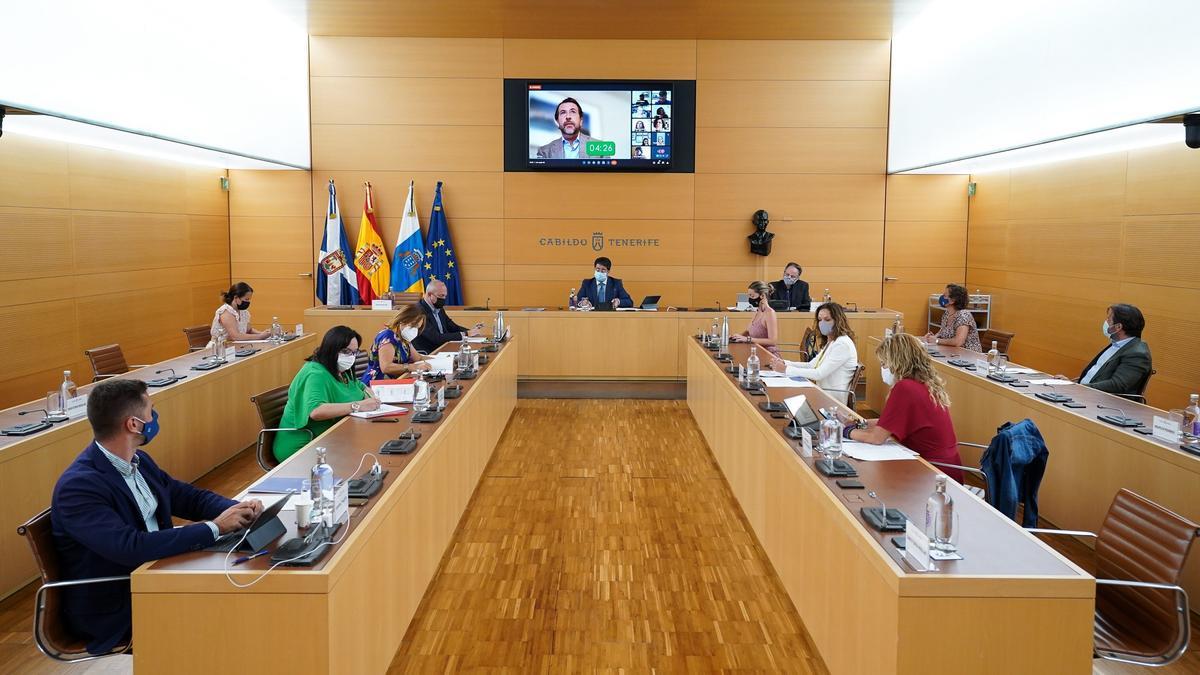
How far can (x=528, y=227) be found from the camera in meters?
10.9

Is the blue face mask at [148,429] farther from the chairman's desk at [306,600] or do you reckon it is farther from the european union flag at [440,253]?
the european union flag at [440,253]

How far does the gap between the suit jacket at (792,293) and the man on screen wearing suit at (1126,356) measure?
4.23 m

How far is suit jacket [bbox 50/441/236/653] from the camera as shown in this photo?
8.80ft

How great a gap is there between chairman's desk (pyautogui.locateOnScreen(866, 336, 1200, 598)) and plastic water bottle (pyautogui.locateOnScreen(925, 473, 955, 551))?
6.90 feet

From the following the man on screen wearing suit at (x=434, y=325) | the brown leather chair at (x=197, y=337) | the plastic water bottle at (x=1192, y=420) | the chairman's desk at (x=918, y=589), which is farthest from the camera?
the brown leather chair at (x=197, y=337)

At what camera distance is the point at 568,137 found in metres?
10.6

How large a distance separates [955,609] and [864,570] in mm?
387

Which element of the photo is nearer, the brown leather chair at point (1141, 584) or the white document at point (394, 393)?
the brown leather chair at point (1141, 584)

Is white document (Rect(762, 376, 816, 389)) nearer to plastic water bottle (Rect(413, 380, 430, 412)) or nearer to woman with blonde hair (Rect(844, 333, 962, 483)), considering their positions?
woman with blonde hair (Rect(844, 333, 962, 483))

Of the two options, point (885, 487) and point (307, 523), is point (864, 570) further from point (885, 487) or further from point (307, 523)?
point (307, 523)

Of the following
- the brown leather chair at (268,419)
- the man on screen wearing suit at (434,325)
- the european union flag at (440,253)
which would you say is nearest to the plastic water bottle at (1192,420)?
the brown leather chair at (268,419)

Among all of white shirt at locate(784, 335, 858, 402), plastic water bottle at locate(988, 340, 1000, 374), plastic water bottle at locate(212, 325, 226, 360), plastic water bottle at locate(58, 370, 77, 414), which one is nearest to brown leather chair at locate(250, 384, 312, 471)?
plastic water bottle at locate(58, 370, 77, 414)

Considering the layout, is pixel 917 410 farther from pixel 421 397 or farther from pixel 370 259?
pixel 370 259

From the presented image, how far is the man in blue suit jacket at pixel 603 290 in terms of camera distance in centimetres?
1002
